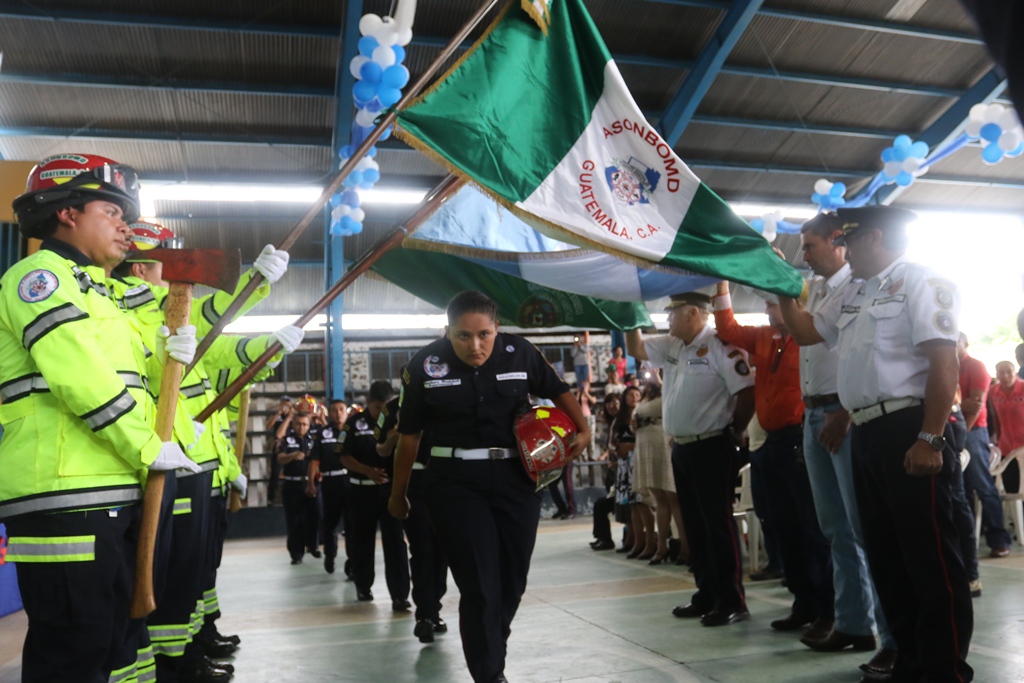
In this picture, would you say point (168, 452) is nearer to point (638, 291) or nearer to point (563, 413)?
point (563, 413)

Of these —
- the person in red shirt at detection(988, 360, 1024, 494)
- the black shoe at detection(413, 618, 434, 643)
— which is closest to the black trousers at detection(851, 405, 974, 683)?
the black shoe at detection(413, 618, 434, 643)

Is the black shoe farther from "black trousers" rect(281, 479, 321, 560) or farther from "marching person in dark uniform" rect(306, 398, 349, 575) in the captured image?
"black trousers" rect(281, 479, 321, 560)

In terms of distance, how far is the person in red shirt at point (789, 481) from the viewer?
429 cm

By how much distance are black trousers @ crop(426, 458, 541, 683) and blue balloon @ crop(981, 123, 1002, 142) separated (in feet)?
24.9

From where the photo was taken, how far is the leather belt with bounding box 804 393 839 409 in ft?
12.3

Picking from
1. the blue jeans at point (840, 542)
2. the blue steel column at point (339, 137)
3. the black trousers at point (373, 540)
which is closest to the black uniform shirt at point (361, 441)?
the black trousers at point (373, 540)

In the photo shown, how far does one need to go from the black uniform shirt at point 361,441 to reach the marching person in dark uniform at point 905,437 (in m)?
3.79

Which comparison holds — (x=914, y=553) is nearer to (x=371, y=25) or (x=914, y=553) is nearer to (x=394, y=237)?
(x=394, y=237)

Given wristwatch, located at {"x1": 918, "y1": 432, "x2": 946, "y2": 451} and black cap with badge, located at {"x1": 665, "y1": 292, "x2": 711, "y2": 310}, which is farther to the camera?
black cap with badge, located at {"x1": 665, "y1": 292, "x2": 711, "y2": 310}

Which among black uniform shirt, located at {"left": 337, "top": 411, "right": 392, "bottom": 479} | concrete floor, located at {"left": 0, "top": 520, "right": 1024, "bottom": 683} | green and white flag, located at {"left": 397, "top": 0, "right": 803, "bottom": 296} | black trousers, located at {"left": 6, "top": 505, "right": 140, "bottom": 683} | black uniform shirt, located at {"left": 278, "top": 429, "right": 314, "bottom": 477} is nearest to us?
black trousers, located at {"left": 6, "top": 505, "right": 140, "bottom": 683}

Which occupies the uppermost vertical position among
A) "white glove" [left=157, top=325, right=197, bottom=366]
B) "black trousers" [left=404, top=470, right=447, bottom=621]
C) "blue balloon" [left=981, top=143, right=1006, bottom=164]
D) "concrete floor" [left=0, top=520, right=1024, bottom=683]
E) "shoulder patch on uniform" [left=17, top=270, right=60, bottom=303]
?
"blue balloon" [left=981, top=143, right=1006, bottom=164]

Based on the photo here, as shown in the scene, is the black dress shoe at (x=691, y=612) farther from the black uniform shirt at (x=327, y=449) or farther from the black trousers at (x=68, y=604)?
the black uniform shirt at (x=327, y=449)

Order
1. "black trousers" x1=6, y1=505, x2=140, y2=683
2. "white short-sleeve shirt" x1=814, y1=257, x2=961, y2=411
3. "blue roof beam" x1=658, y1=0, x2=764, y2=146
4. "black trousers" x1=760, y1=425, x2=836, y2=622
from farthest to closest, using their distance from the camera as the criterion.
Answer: "blue roof beam" x1=658, y1=0, x2=764, y2=146 < "black trousers" x1=760, y1=425, x2=836, y2=622 < "white short-sleeve shirt" x1=814, y1=257, x2=961, y2=411 < "black trousers" x1=6, y1=505, x2=140, y2=683

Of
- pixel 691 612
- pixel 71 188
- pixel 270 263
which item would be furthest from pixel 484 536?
pixel 691 612
